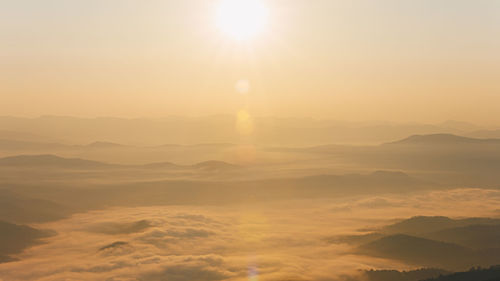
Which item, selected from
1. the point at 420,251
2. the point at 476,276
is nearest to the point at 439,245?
the point at 420,251

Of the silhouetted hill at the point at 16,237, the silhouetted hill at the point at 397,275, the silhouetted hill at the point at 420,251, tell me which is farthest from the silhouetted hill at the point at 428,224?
the silhouetted hill at the point at 16,237

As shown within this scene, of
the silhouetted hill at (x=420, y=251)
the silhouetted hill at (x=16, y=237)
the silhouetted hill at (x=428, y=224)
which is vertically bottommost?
the silhouetted hill at (x=420, y=251)

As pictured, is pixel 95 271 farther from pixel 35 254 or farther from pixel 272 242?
pixel 272 242

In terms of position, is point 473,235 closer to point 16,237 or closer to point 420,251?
point 420,251

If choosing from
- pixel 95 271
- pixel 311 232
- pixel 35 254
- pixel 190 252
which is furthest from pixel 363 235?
pixel 35 254

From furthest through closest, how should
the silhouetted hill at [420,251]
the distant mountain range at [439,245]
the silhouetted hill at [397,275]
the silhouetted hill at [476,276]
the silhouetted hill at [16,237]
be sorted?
the silhouetted hill at [16,237] < the distant mountain range at [439,245] < the silhouetted hill at [420,251] < the silhouetted hill at [397,275] < the silhouetted hill at [476,276]

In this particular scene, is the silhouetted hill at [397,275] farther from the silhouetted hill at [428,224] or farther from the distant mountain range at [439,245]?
the silhouetted hill at [428,224]
